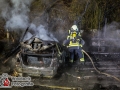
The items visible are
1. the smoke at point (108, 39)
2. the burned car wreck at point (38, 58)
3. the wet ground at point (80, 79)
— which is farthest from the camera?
the smoke at point (108, 39)

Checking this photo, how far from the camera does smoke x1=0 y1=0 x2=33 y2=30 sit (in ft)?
48.1

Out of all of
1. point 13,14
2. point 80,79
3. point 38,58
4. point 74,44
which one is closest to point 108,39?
point 74,44

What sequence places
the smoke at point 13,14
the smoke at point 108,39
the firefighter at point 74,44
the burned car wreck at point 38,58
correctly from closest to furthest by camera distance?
1. the burned car wreck at point 38,58
2. the firefighter at point 74,44
3. the smoke at point 108,39
4. the smoke at point 13,14

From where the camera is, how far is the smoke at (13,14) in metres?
14.6

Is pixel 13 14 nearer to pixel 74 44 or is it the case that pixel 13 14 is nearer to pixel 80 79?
pixel 74 44

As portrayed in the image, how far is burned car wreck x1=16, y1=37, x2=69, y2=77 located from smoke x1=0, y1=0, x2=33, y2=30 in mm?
6329

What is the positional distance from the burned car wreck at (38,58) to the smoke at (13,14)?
6.33 meters

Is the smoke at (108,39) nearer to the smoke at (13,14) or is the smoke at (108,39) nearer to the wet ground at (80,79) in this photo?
the wet ground at (80,79)

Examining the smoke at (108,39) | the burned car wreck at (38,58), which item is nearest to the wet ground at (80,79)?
the burned car wreck at (38,58)

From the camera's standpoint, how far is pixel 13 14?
14.7 metres

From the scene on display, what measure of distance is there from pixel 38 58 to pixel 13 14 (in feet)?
23.0

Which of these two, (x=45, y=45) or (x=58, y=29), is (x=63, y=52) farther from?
(x=58, y=29)

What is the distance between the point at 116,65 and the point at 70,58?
272cm

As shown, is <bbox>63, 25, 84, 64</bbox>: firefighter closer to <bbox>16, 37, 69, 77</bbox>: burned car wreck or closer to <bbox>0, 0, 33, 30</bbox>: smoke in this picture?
<bbox>16, 37, 69, 77</bbox>: burned car wreck
